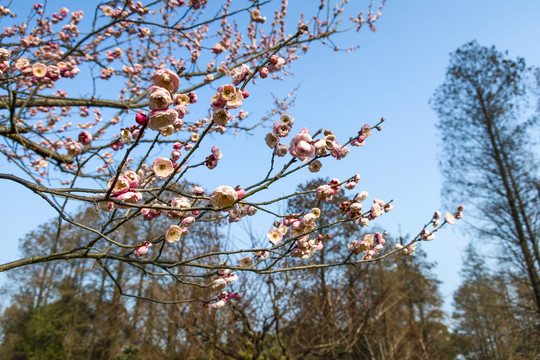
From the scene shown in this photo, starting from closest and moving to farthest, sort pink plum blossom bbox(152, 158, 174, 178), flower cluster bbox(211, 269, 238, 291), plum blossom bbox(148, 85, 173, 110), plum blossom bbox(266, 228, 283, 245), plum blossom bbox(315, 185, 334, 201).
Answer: plum blossom bbox(148, 85, 173, 110) → pink plum blossom bbox(152, 158, 174, 178) → plum blossom bbox(315, 185, 334, 201) → plum blossom bbox(266, 228, 283, 245) → flower cluster bbox(211, 269, 238, 291)

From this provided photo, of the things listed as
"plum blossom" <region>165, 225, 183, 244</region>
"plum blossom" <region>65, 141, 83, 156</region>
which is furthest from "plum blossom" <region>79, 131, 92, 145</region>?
"plum blossom" <region>165, 225, 183, 244</region>

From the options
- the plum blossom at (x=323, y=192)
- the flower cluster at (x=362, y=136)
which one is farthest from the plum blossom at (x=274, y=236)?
the flower cluster at (x=362, y=136)

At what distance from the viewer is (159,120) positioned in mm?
1259

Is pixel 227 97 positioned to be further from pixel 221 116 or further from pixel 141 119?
pixel 141 119

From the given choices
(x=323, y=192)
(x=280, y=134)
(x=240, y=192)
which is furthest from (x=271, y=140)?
(x=323, y=192)

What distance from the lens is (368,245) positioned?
2.22 metres

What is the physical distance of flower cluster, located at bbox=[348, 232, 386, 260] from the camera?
2189mm

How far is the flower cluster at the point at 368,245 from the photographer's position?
7.18 ft

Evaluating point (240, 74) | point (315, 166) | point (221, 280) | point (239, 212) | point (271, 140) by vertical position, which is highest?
point (240, 74)

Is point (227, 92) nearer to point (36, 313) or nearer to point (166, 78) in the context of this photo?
point (166, 78)

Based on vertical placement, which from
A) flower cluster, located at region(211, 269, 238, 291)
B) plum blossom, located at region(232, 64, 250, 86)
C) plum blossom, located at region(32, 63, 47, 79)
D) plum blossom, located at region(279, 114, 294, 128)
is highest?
plum blossom, located at region(32, 63, 47, 79)

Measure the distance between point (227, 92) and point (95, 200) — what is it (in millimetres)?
738

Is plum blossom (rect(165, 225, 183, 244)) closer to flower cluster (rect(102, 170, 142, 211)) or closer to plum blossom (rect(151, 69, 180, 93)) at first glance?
flower cluster (rect(102, 170, 142, 211))

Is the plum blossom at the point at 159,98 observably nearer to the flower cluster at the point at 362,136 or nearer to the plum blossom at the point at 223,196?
the plum blossom at the point at 223,196
